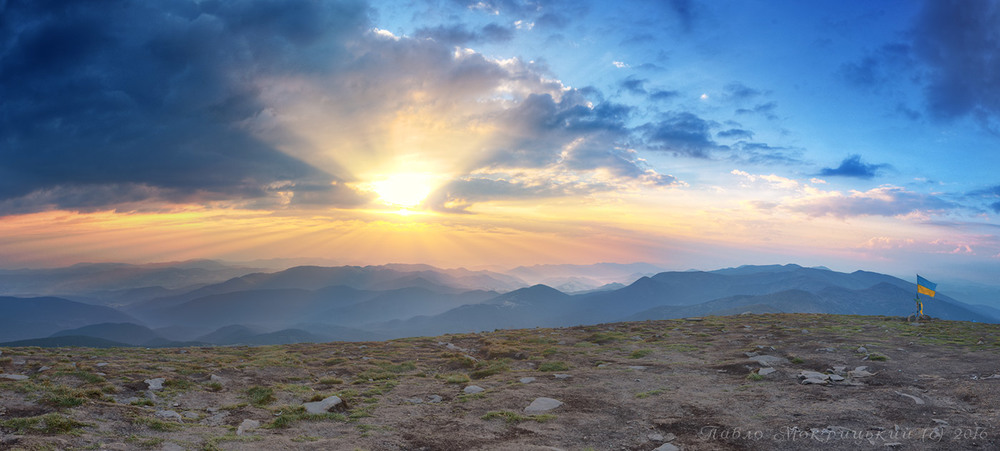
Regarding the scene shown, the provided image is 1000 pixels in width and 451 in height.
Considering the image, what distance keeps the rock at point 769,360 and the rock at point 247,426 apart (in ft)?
88.3

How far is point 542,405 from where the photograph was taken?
63.4 feet

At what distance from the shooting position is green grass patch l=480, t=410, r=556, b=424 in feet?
57.3

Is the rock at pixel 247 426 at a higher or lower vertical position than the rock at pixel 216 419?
higher

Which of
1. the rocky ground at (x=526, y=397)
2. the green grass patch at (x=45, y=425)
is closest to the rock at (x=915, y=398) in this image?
the rocky ground at (x=526, y=397)

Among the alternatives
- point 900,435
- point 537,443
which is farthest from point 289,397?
point 900,435

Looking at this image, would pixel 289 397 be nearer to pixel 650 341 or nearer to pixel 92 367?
Result: pixel 92 367

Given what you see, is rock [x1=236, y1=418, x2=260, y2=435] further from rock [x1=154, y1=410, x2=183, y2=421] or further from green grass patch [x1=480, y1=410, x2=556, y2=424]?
green grass patch [x1=480, y1=410, x2=556, y2=424]

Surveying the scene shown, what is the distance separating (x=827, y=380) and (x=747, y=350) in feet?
30.9

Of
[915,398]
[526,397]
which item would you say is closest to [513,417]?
[526,397]

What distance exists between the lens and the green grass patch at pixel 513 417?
57.3ft

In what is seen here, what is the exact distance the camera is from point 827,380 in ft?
70.9

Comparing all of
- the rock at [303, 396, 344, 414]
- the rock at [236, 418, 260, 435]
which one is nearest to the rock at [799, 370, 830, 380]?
the rock at [303, 396, 344, 414]

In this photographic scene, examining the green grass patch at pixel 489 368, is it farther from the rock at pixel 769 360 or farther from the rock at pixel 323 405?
the rock at pixel 769 360

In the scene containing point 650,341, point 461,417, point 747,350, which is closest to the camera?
point 461,417
